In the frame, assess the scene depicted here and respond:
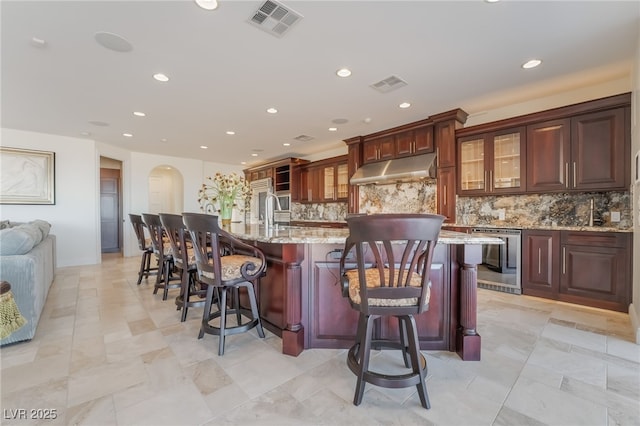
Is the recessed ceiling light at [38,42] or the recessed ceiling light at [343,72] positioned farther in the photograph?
the recessed ceiling light at [343,72]

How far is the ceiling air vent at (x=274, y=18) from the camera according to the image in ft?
6.63

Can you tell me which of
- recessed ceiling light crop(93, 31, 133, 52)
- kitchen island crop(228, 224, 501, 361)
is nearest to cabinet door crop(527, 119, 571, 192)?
kitchen island crop(228, 224, 501, 361)

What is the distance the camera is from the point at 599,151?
10.2ft

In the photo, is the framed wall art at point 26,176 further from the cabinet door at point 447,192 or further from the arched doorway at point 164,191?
the cabinet door at point 447,192

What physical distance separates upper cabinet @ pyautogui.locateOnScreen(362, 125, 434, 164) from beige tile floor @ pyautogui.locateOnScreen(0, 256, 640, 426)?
9.45 ft

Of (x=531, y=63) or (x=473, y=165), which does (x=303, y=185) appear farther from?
(x=531, y=63)

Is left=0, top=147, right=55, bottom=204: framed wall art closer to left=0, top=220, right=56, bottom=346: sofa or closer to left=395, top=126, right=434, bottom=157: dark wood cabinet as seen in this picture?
left=0, top=220, right=56, bottom=346: sofa

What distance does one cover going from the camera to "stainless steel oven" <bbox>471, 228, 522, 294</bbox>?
3564mm

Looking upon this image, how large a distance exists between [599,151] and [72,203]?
845cm

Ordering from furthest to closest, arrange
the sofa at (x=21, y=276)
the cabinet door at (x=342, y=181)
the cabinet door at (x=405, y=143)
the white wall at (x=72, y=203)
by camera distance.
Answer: the cabinet door at (x=342, y=181) → the white wall at (x=72, y=203) → the cabinet door at (x=405, y=143) → the sofa at (x=21, y=276)

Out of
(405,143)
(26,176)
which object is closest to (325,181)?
(405,143)

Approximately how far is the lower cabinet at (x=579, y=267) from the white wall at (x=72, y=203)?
25.1 ft

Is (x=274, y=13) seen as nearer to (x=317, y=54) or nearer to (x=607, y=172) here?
(x=317, y=54)

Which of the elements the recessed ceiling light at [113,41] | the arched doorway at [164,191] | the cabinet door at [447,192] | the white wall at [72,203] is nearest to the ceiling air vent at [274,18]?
the recessed ceiling light at [113,41]
